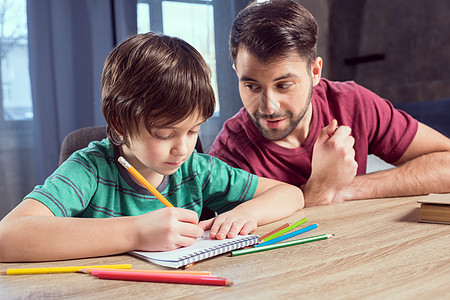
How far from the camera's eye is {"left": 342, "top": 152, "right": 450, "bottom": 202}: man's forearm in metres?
1.22

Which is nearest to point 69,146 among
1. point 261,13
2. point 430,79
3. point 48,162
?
point 261,13

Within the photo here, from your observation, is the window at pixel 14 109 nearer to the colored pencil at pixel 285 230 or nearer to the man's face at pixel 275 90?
the man's face at pixel 275 90

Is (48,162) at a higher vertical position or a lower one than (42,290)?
lower

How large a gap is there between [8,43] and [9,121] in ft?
1.16

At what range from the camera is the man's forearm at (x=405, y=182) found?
1221mm

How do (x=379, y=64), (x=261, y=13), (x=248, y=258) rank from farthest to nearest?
(x=379, y=64) → (x=261, y=13) → (x=248, y=258)

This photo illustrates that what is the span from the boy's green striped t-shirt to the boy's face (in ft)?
0.35

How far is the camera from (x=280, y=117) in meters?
1.25

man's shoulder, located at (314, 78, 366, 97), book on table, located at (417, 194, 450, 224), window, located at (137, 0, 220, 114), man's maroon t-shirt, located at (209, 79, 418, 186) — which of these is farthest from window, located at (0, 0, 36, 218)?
book on table, located at (417, 194, 450, 224)

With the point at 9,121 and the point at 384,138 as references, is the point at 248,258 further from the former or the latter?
the point at 9,121

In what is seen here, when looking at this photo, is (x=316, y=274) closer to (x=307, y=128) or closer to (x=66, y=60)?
(x=307, y=128)

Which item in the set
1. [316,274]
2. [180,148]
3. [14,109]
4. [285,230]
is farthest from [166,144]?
[14,109]

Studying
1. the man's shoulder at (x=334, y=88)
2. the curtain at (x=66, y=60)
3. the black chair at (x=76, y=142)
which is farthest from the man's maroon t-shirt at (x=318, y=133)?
the curtain at (x=66, y=60)

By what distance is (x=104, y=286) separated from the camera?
22.7 inches
